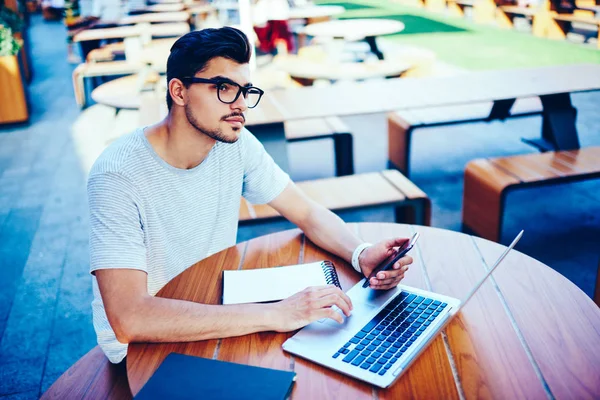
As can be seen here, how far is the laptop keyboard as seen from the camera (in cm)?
108

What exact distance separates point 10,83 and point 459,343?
245 inches

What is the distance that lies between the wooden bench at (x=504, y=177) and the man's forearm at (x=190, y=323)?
2073 mm

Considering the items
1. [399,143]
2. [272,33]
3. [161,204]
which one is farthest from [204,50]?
[272,33]

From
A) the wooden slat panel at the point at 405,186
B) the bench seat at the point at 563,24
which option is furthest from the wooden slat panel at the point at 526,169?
the bench seat at the point at 563,24

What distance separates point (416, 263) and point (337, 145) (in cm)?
242

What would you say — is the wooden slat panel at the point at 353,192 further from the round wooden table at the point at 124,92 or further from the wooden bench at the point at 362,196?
the round wooden table at the point at 124,92

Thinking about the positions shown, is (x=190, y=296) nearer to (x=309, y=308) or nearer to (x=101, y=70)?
(x=309, y=308)

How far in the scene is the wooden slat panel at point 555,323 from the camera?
104 cm

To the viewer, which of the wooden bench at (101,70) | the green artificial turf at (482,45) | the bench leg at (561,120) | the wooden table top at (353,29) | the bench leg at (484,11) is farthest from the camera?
the bench leg at (484,11)

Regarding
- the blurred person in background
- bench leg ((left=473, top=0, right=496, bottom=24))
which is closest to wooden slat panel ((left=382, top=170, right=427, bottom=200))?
the blurred person in background

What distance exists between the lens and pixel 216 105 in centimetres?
149

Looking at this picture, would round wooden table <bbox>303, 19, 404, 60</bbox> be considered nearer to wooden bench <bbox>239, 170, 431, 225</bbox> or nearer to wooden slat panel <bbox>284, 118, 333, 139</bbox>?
wooden slat panel <bbox>284, 118, 333, 139</bbox>

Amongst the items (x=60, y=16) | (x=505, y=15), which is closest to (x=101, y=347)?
(x=505, y=15)

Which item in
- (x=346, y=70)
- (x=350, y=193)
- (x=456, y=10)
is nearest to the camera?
(x=350, y=193)
